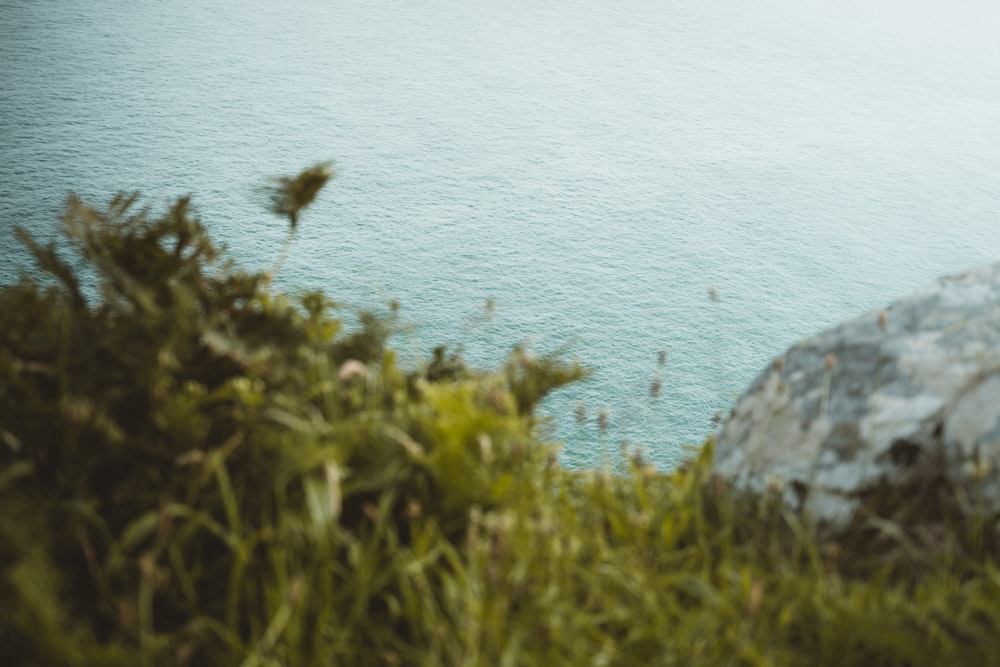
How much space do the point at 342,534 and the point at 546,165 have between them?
9.06 ft

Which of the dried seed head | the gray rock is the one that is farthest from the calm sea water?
the dried seed head

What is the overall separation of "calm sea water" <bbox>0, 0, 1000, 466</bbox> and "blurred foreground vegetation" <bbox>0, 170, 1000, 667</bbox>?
2.94 ft

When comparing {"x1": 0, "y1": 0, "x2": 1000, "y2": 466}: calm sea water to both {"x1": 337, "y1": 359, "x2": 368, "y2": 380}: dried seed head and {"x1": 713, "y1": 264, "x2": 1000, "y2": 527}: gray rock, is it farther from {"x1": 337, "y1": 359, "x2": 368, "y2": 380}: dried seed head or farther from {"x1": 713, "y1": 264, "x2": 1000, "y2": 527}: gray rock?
{"x1": 337, "y1": 359, "x2": 368, "y2": 380}: dried seed head

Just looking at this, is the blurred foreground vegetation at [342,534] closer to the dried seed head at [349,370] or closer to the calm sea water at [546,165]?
the dried seed head at [349,370]

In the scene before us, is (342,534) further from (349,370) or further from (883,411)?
(883,411)

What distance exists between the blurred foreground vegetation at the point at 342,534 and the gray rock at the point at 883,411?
0.05m

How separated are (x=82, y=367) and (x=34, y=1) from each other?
439 centimetres

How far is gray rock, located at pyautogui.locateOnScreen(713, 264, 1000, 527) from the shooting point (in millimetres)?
1084

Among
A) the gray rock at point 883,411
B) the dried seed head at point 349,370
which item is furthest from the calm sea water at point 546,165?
the dried seed head at point 349,370

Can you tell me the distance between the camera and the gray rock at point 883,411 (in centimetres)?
108

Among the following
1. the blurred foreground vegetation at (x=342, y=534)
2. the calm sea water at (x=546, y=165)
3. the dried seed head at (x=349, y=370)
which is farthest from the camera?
the calm sea water at (x=546, y=165)

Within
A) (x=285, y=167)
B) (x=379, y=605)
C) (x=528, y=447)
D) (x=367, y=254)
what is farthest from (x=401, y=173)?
(x=379, y=605)

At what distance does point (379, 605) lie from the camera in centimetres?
98

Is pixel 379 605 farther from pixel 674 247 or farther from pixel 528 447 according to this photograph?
pixel 674 247
